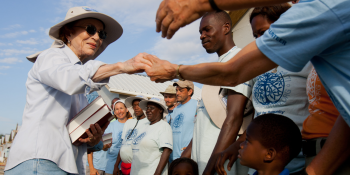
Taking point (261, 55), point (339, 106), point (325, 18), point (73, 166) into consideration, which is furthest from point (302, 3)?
point (73, 166)

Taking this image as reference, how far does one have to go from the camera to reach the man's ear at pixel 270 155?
6.13 feet

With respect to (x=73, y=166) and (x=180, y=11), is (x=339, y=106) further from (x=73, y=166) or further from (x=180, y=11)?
(x=73, y=166)

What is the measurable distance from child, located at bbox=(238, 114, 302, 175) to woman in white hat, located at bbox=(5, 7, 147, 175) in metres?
1.01

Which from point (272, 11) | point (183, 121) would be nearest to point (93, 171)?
point (183, 121)

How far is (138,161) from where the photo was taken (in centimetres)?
431

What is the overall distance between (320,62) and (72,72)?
1.66 metres

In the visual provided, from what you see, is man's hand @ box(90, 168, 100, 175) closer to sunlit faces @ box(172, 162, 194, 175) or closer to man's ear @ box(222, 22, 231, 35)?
sunlit faces @ box(172, 162, 194, 175)

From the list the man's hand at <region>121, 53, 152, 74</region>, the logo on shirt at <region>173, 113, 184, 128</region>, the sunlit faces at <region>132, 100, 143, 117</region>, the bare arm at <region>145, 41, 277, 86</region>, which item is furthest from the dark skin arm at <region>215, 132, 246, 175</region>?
the sunlit faces at <region>132, 100, 143, 117</region>

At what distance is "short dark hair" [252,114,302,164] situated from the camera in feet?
5.99

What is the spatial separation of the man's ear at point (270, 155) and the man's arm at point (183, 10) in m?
1.05

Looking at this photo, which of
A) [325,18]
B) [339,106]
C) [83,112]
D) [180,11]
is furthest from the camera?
[83,112]

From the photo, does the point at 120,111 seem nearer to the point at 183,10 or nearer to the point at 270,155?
the point at 270,155

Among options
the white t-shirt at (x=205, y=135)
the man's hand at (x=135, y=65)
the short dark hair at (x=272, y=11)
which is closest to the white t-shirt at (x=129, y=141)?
the white t-shirt at (x=205, y=135)

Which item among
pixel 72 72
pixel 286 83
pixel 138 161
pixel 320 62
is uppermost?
pixel 72 72
